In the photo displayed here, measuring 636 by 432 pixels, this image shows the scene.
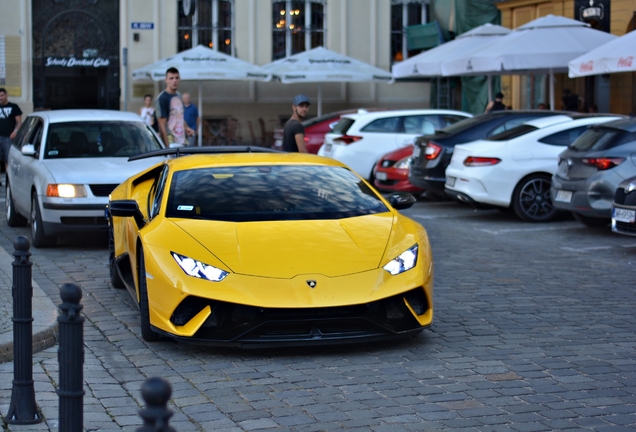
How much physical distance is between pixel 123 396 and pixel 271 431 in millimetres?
1120

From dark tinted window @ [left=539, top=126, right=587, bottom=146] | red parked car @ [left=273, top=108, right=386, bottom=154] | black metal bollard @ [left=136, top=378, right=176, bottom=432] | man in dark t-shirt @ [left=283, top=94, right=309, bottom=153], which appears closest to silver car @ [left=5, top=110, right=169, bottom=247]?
man in dark t-shirt @ [left=283, top=94, right=309, bottom=153]

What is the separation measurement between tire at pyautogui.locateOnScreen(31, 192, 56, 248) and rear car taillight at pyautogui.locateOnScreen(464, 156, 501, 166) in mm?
6228

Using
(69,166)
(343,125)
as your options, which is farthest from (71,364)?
(343,125)

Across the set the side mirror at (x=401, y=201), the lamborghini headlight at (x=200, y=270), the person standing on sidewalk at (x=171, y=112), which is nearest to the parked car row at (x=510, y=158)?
Result: the person standing on sidewalk at (x=171, y=112)

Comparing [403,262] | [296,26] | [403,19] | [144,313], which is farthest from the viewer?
[403,19]

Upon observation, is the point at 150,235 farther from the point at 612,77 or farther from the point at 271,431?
the point at 612,77

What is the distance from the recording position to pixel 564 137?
49.2 feet

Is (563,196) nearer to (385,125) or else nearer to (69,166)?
(69,166)

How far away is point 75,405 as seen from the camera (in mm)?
4215

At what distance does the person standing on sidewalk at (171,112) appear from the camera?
14312 millimetres

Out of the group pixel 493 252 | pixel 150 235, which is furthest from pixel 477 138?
pixel 150 235

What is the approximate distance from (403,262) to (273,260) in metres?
0.88

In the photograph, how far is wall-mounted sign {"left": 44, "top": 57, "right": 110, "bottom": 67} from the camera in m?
29.8

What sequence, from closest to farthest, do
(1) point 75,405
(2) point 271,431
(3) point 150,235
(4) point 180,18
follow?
1. (1) point 75,405
2. (2) point 271,431
3. (3) point 150,235
4. (4) point 180,18
